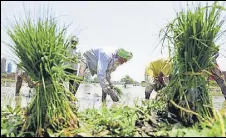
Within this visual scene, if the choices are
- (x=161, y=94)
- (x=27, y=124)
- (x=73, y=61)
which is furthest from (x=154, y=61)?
(x=27, y=124)

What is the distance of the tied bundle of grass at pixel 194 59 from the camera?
2639 millimetres

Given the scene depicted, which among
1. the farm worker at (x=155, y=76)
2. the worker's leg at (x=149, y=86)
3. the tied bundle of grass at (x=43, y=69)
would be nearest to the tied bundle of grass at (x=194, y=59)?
the tied bundle of grass at (x=43, y=69)

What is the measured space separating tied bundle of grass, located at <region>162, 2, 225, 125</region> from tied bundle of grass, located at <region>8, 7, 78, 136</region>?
30.7 inches

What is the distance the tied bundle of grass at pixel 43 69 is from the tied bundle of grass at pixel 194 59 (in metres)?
0.78

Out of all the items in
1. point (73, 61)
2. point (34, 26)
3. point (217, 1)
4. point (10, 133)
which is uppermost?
point (217, 1)

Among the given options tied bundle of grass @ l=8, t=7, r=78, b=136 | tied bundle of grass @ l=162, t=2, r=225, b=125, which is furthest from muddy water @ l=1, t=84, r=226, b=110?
tied bundle of grass @ l=162, t=2, r=225, b=125

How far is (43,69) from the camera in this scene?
249cm

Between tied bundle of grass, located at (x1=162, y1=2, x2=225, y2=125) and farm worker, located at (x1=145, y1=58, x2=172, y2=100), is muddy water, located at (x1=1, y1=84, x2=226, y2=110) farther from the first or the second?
tied bundle of grass, located at (x1=162, y1=2, x2=225, y2=125)

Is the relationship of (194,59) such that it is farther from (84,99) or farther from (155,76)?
(84,99)

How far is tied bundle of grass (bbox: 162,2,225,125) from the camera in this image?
2639 mm

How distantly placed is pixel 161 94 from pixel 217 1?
2.71ft

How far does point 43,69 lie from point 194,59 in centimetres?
106

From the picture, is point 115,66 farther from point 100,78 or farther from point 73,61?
point 73,61

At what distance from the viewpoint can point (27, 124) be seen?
2387 mm
